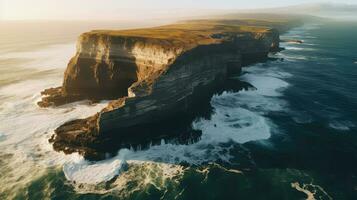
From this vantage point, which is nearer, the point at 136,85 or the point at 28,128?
the point at 136,85

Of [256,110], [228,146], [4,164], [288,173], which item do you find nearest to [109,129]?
[4,164]

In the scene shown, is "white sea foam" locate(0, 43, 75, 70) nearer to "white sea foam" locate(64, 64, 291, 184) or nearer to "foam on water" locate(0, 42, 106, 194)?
"foam on water" locate(0, 42, 106, 194)

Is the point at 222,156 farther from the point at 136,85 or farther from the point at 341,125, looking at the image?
the point at 341,125


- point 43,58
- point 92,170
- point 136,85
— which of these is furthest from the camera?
point 43,58

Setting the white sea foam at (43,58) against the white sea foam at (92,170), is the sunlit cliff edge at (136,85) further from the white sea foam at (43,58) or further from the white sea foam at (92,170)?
the white sea foam at (43,58)

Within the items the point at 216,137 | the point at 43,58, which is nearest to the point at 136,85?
the point at 216,137
